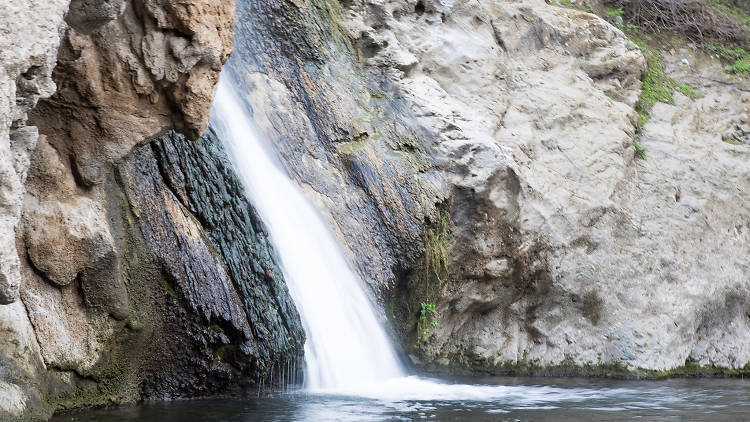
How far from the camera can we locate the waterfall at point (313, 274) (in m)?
5.97

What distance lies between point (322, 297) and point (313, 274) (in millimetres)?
217

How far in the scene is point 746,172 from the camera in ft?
30.7

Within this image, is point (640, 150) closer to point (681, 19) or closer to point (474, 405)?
point (681, 19)

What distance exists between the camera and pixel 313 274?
6.27m

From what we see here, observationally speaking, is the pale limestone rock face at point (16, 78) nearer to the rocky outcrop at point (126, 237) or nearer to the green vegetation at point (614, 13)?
the rocky outcrop at point (126, 237)

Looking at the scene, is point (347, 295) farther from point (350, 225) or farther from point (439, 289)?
point (439, 289)

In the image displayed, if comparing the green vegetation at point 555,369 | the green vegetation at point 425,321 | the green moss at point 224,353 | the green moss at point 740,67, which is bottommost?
the green vegetation at point 555,369

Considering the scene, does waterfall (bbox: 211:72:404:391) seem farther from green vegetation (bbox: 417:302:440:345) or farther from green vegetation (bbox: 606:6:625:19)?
green vegetation (bbox: 606:6:625:19)

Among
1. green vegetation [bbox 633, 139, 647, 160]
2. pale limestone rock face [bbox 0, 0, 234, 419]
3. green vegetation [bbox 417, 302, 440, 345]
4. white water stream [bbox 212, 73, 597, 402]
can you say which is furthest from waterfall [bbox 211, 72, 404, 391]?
Result: green vegetation [bbox 633, 139, 647, 160]

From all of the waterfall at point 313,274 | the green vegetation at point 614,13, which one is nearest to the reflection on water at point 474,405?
the waterfall at point 313,274

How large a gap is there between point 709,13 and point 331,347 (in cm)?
1015

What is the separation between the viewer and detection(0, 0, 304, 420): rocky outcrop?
4.09m

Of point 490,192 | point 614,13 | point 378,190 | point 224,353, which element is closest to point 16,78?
point 224,353

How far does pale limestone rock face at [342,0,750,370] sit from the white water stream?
1414 millimetres
